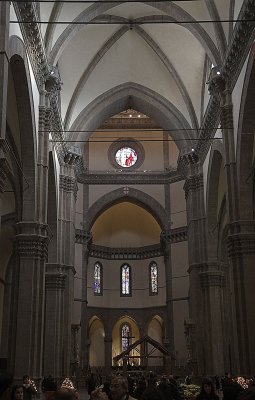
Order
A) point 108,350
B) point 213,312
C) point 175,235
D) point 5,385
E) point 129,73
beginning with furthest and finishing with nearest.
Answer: point 108,350, point 175,235, point 129,73, point 213,312, point 5,385

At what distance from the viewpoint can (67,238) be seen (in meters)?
26.0

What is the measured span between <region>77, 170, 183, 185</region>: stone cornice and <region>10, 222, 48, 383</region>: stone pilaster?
924 inches

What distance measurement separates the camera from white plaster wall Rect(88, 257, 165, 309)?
4519 cm

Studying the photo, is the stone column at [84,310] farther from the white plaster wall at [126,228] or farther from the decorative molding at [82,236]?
the white plaster wall at [126,228]

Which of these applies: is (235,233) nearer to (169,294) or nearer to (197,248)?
(197,248)

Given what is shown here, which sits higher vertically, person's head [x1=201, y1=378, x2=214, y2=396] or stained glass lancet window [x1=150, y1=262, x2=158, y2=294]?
stained glass lancet window [x1=150, y1=262, x2=158, y2=294]

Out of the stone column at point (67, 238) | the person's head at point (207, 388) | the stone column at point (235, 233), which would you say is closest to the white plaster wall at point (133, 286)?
the stone column at point (67, 238)

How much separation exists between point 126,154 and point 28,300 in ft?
88.4

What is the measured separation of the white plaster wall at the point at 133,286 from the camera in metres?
45.2

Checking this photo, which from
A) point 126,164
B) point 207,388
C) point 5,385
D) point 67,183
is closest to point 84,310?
point 126,164

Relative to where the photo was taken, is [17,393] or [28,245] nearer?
[17,393]

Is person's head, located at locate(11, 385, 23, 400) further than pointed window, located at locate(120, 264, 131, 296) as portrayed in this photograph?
No

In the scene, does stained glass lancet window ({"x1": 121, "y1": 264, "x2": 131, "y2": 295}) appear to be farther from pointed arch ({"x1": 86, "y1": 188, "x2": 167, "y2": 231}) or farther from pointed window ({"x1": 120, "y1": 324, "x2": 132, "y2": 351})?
pointed arch ({"x1": 86, "y1": 188, "x2": 167, "y2": 231})

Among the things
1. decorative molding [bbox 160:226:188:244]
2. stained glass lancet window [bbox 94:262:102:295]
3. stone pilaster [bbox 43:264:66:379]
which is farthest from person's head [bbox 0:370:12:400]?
stained glass lancet window [bbox 94:262:102:295]
